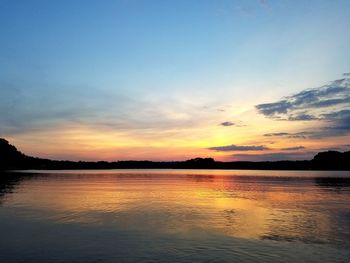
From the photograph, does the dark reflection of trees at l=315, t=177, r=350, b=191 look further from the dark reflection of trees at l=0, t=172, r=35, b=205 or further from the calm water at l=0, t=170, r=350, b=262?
the dark reflection of trees at l=0, t=172, r=35, b=205

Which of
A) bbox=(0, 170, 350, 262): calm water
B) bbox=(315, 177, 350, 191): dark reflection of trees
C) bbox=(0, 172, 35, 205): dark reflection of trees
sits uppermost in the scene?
bbox=(0, 172, 35, 205): dark reflection of trees

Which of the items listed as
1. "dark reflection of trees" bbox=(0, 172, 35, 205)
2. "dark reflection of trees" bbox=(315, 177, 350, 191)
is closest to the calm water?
"dark reflection of trees" bbox=(0, 172, 35, 205)

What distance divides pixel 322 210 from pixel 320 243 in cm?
1851

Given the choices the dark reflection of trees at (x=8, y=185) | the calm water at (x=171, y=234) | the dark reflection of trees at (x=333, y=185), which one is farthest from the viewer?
the dark reflection of trees at (x=333, y=185)

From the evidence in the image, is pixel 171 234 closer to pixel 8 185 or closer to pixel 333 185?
pixel 8 185

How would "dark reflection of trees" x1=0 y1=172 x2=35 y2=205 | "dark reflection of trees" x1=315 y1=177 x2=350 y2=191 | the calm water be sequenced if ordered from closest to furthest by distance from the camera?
1. the calm water
2. "dark reflection of trees" x1=0 y1=172 x2=35 y2=205
3. "dark reflection of trees" x1=315 y1=177 x2=350 y2=191

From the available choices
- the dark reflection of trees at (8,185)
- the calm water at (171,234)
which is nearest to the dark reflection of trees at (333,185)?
the calm water at (171,234)

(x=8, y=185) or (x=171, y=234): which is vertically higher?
(x=8, y=185)

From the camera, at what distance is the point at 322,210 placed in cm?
3950

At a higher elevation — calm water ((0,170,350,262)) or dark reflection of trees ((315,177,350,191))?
dark reflection of trees ((315,177,350,191))

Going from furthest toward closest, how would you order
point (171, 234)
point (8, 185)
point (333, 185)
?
point (333, 185) < point (8, 185) < point (171, 234)

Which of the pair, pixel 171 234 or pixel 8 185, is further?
pixel 8 185

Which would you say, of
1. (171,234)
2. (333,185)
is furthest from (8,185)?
(333,185)

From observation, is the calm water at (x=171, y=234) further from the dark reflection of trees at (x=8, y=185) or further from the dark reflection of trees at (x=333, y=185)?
the dark reflection of trees at (x=333, y=185)
